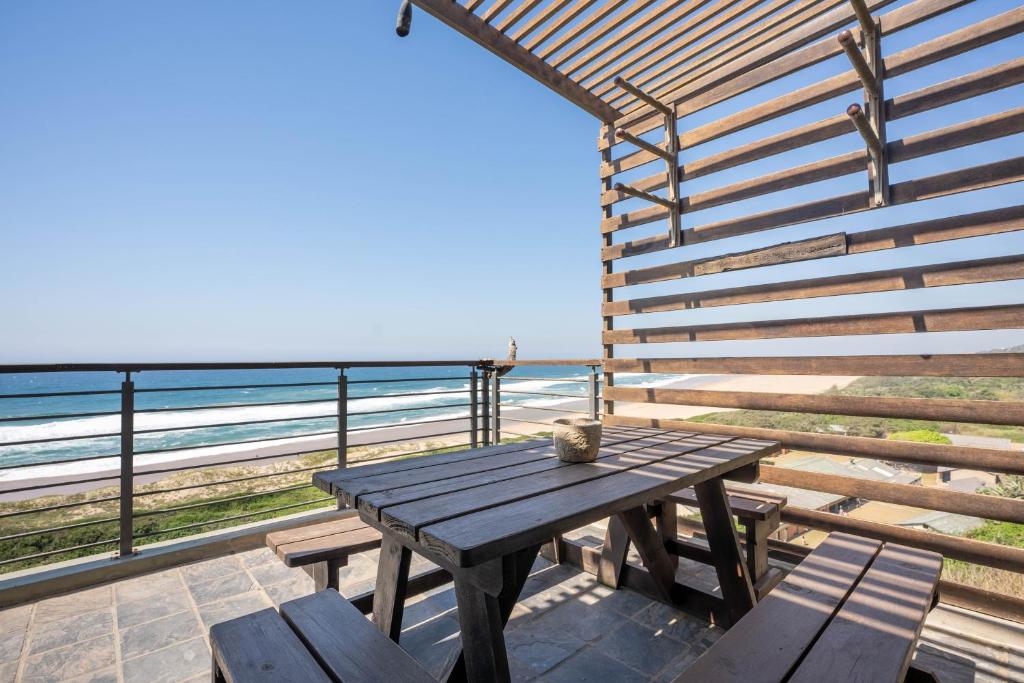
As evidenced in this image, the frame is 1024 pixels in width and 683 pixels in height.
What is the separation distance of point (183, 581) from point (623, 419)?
8.82ft

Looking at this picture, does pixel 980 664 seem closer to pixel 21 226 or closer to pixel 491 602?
pixel 491 602

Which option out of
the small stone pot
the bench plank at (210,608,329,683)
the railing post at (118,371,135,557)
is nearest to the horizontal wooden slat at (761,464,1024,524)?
the small stone pot

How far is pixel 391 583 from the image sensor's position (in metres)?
1.40

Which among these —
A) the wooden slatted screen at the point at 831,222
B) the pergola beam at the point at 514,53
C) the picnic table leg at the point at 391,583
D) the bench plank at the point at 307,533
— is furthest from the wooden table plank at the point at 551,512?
the pergola beam at the point at 514,53

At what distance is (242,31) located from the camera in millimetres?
9844

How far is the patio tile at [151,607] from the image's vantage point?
191cm

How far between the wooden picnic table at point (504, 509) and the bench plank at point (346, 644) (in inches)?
7.1

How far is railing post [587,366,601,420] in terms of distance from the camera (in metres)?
3.35

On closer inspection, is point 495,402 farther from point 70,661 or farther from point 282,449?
point 282,449

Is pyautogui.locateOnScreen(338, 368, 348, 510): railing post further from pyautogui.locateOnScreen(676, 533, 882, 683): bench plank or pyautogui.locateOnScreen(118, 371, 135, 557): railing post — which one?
pyautogui.locateOnScreen(676, 533, 882, 683): bench plank

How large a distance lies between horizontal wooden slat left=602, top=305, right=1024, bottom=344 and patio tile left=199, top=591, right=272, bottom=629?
2601 millimetres

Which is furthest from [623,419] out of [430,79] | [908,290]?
[430,79]

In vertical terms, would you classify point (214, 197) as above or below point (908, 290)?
above

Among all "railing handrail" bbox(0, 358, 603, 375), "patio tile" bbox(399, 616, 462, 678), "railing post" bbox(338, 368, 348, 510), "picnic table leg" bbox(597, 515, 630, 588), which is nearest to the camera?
"patio tile" bbox(399, 616, 462, 678)
